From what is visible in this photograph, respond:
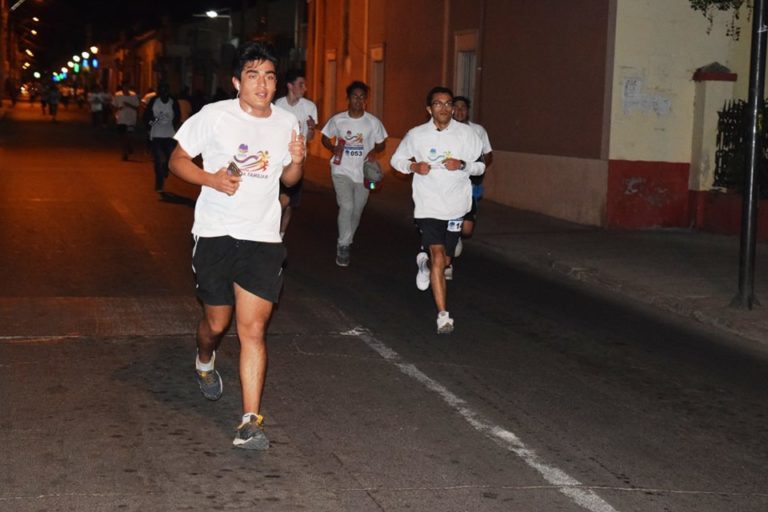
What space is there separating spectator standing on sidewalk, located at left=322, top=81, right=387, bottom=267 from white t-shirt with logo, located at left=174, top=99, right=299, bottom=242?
6.54 m

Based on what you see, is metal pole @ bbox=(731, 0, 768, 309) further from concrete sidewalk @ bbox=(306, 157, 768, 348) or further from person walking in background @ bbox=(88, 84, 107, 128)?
person walking in background @ bbox=(88, 84, 107, 128)

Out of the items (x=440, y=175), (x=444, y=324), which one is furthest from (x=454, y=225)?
(x=444, y=324)

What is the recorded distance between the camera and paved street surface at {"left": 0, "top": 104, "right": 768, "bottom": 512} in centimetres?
558

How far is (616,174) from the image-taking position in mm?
17047

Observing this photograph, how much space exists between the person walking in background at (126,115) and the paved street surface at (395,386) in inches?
617

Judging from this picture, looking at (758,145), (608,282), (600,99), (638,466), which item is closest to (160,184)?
(600,99)

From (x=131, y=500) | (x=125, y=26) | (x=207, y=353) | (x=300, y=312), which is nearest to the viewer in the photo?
(x=131, y=500)

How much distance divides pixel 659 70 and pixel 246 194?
11931 mm

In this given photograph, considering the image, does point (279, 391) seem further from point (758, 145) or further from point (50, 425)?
point (758, 145)

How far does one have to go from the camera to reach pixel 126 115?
99.3ft

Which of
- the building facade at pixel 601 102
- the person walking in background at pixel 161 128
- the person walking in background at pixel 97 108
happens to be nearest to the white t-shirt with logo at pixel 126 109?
the person walking in background at pixel 161 128

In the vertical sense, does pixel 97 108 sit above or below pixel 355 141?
above

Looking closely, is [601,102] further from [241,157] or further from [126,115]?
[126,115]

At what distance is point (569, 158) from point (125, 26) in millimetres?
85264
